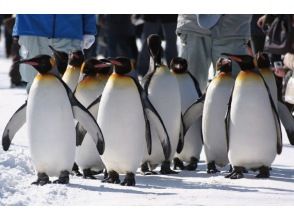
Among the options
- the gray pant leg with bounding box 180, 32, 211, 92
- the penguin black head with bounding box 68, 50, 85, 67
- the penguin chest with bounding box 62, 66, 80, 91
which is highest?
the gray pant leg with bounding box 180, 32, 211, 92

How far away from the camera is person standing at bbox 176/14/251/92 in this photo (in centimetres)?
662

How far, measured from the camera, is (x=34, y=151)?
5266 millimetres

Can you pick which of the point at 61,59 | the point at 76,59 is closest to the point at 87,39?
the point at 61,59

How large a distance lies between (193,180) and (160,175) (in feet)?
1.10

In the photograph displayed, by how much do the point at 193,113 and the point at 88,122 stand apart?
988mm

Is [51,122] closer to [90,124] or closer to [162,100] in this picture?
[90,124]

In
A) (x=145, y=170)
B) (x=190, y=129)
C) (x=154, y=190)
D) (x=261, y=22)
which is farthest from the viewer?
(x=261, y=22)

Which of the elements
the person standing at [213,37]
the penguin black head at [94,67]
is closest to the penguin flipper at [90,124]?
the penguin black head at [94,67]

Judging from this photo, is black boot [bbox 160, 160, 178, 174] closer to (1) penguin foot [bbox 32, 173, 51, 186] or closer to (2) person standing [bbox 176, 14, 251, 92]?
(1) penguin foot [bbox 32, 173, 51, 186]

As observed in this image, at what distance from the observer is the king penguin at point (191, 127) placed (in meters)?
6.11

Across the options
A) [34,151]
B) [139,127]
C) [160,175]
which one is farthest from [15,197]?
[160,175]

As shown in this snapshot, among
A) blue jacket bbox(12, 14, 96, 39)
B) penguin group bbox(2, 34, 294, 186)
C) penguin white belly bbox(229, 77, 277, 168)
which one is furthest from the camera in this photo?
blue jacket bbox(12, 14, 96, 39)

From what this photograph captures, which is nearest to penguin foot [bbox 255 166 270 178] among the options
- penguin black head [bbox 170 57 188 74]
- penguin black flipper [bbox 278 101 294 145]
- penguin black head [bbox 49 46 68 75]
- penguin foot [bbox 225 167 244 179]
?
penguin foot [bbox 225 167 244 179]

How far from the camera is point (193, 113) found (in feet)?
19.6
